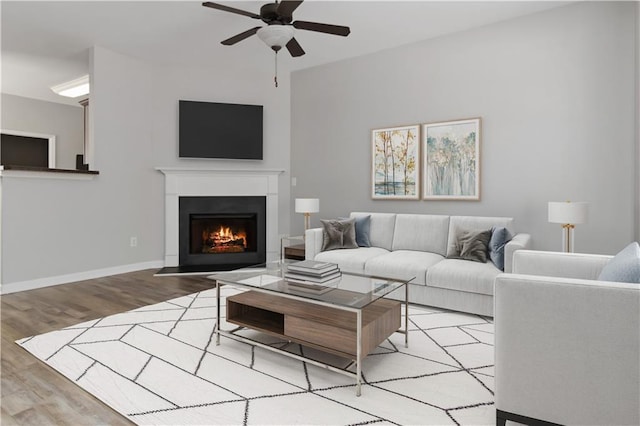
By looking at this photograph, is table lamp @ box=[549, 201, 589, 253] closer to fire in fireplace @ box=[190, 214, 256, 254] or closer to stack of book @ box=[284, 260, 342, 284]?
stack of book @ box=[284, 260, 342, 284]

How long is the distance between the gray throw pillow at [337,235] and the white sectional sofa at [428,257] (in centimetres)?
6

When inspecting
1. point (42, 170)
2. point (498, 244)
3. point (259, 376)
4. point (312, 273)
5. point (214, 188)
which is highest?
point (42, 170)

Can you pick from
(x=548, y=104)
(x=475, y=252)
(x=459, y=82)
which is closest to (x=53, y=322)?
(x=475, y=252)

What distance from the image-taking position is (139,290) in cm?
401

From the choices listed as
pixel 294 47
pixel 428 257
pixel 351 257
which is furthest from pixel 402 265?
pixel 294 47

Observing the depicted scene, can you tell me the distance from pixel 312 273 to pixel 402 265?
1.29 m

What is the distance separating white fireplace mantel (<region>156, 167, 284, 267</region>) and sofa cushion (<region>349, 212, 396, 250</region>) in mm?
1783

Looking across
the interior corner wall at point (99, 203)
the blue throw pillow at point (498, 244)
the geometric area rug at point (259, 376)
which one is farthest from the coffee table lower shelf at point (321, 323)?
the interior corner wall at point (99, 203)

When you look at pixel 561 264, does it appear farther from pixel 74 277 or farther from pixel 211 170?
pixel 74 277

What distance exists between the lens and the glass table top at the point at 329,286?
2080 millimetres

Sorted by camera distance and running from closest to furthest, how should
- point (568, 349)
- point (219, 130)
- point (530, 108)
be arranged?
point (568, 349), point (530, 108), point (219, 130)

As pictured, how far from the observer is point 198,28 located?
13.6ft

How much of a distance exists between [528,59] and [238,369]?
13.0 ft

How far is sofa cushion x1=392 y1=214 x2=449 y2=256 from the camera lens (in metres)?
3.91
